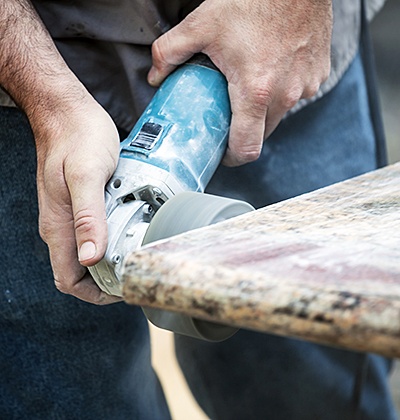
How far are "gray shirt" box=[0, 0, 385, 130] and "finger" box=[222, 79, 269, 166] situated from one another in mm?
143

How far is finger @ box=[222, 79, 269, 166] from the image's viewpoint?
2.52ft

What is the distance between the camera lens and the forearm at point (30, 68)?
2.39ft

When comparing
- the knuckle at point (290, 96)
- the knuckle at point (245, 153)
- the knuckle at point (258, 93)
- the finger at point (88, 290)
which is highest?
the knuckle at point (258, 93)

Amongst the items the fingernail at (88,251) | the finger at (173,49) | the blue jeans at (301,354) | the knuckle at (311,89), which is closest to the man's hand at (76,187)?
the fingernail at (88,251)

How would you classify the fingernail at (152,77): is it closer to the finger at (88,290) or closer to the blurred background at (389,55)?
the finger at (88,290)

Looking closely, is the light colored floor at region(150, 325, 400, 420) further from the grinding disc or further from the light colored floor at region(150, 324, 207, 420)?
the grinding disc

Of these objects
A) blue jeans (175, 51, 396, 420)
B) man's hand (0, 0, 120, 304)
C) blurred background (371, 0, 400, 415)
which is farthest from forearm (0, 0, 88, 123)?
blurred background (371, 0, 400, 415)

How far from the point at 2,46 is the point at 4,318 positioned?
13.3 inches

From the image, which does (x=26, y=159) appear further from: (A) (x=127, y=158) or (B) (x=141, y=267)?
(B) (x=141, y=267)

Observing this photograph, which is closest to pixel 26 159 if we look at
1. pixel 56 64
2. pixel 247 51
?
pixel 56 64

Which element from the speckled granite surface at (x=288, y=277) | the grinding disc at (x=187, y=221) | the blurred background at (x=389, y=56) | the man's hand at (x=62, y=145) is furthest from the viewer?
the blurred background at (x=389, y=56)

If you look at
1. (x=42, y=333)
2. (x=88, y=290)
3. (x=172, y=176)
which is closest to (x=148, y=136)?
(x=172, y=176)

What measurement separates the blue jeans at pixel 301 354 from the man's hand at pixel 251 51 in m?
0.24

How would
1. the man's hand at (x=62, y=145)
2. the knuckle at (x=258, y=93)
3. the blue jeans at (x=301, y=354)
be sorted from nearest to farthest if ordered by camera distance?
the man's hand at (x=62, y=145) < the knuckle at (x=258, y=93) < the blue jeans at (x=301, y=354)
